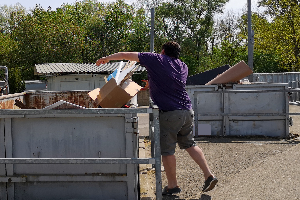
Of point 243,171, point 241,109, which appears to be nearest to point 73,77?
point 241,109

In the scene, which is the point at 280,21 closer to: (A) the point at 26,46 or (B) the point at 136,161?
(A) the point at 26,46

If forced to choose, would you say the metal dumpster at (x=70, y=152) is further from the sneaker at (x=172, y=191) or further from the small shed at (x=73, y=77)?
the small shed at (x=73, y=77)

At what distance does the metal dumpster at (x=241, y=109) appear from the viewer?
892 centimetres

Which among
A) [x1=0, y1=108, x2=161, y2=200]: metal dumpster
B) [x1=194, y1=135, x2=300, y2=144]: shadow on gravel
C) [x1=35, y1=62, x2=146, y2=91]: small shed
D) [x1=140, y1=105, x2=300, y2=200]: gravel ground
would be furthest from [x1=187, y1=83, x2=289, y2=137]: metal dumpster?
[x1=35, y1=62, x2=146, y2=91]: small shed

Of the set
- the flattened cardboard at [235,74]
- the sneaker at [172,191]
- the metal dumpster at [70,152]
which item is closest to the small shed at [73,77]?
the flattened cardboard at [235,74]

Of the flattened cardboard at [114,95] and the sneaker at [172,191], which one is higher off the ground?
the flattened cardboard at [114,95]

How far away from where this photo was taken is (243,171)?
5.74m

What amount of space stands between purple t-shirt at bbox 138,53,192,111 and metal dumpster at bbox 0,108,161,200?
638mm

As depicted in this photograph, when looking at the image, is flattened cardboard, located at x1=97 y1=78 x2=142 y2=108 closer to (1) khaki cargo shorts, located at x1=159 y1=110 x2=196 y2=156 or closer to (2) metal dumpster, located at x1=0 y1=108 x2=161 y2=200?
(2) metal dumpster, located at x1=0 y1=108 x2=161 y2=200

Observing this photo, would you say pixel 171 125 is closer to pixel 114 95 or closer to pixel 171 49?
pixel 114 95

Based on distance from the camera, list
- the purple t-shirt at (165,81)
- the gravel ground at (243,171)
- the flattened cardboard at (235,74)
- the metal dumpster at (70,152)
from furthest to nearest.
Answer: the flattened cardboard at (235,74) < the gravel ground at (243,171) < the purple t-shirt at (165,81) < the metal dumpster at (70,152)

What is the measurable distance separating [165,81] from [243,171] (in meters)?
2.16

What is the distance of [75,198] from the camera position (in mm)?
3941

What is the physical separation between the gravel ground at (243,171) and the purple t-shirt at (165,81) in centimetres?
113
